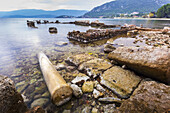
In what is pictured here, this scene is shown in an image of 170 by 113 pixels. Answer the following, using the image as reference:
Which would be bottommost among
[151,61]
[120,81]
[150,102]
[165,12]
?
Answer: [120,81]

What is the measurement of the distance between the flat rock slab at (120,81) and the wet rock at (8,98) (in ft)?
8.26

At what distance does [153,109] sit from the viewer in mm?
1410

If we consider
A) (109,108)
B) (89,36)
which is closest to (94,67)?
(109,108)

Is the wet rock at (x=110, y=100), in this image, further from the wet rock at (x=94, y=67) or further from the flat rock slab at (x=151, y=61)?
the flat rock slab at (x=151, y=61)

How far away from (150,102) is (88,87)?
75.0 inches

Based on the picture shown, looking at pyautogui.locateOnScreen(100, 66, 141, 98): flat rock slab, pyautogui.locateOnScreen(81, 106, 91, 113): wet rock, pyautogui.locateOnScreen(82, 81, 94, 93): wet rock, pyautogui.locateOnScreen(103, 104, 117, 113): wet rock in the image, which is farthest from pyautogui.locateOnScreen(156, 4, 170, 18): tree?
pyautogui.locateOnScreen(81, 106, 91, 113): wet rock

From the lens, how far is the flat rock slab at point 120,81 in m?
2.73

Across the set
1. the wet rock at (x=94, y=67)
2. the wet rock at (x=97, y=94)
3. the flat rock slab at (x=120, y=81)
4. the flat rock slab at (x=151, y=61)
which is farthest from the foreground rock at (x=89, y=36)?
the wet rock at (x=97, y=94)

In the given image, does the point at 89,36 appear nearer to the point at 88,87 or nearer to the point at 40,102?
the point at 88,87

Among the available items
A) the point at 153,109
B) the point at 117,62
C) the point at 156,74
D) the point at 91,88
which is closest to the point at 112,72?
the point at 117,62

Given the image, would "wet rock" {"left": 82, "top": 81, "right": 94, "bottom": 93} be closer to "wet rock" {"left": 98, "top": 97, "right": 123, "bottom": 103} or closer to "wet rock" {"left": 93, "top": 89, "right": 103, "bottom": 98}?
"wet rock" {"left": 93, "top": 89, "right": 103, "bottom": 98}

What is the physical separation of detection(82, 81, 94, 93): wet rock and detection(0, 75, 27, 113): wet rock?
1833mm

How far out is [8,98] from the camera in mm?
1579

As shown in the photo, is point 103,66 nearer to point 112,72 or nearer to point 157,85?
point 112,72
